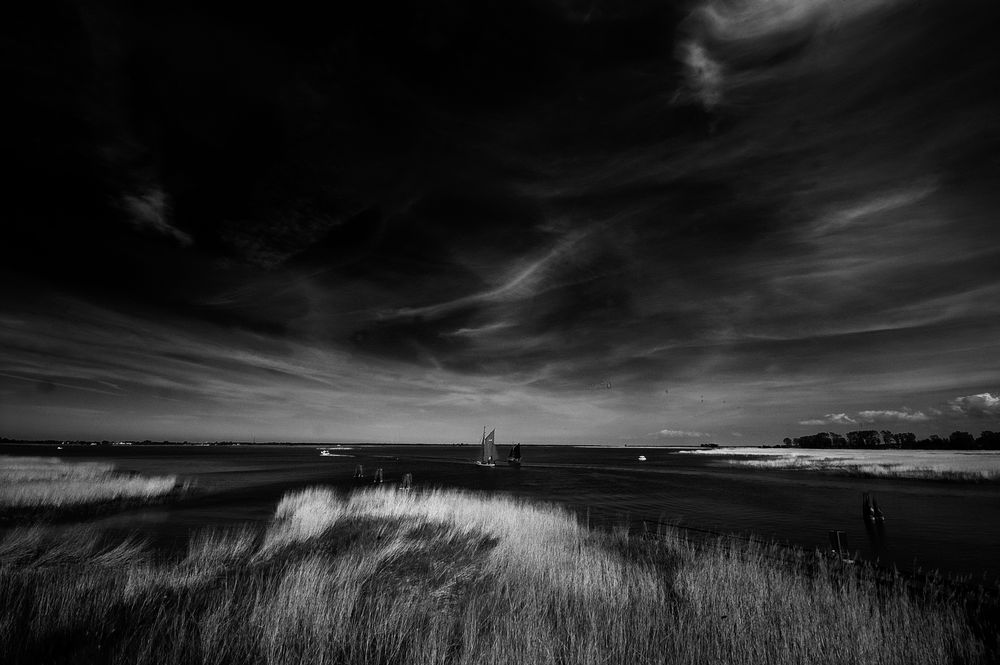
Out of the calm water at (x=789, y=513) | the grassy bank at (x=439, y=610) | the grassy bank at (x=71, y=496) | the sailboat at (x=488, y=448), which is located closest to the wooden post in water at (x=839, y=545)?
the grassy bank at (x=439, y=610)

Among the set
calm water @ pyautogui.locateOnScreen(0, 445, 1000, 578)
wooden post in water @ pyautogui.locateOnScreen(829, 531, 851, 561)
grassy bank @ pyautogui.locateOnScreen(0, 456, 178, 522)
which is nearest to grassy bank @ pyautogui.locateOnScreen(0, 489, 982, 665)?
wooden post in water @ pyautogui.locateOnScreen(829, 531, 851, 561)

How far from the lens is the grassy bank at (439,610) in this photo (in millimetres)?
6461

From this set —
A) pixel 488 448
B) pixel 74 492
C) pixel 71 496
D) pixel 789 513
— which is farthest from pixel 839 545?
pixel 488 448

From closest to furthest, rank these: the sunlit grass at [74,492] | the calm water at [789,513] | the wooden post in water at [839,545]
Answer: the wooden post in water at [839,545]
the calm water at [789,513]
the sunlit grass at [74,492]

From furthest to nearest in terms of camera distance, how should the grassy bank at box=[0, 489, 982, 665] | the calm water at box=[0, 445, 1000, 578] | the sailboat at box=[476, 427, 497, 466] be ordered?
the sailboat at box=[476, 427, 497, 466], the calm water at box=[0, 445, 1000, 578], the grassy bank at box=[0, 489, 982, 665]

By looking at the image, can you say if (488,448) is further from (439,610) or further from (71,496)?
(439,610)

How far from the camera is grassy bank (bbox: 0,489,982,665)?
646cm

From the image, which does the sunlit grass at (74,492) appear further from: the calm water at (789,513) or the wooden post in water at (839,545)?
the wooden post in water at (839,545)

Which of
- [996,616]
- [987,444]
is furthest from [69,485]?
[987,444]

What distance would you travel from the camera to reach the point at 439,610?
831 centimetres

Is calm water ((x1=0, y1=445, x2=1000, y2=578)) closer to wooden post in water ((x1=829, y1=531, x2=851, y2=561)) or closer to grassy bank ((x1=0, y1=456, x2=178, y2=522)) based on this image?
grassy bank ((x1=0, y1=456, x2=178, y2=522))

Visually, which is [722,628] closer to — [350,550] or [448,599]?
[448,599]

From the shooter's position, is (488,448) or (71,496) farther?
(488,448)

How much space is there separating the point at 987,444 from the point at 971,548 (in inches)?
10204
